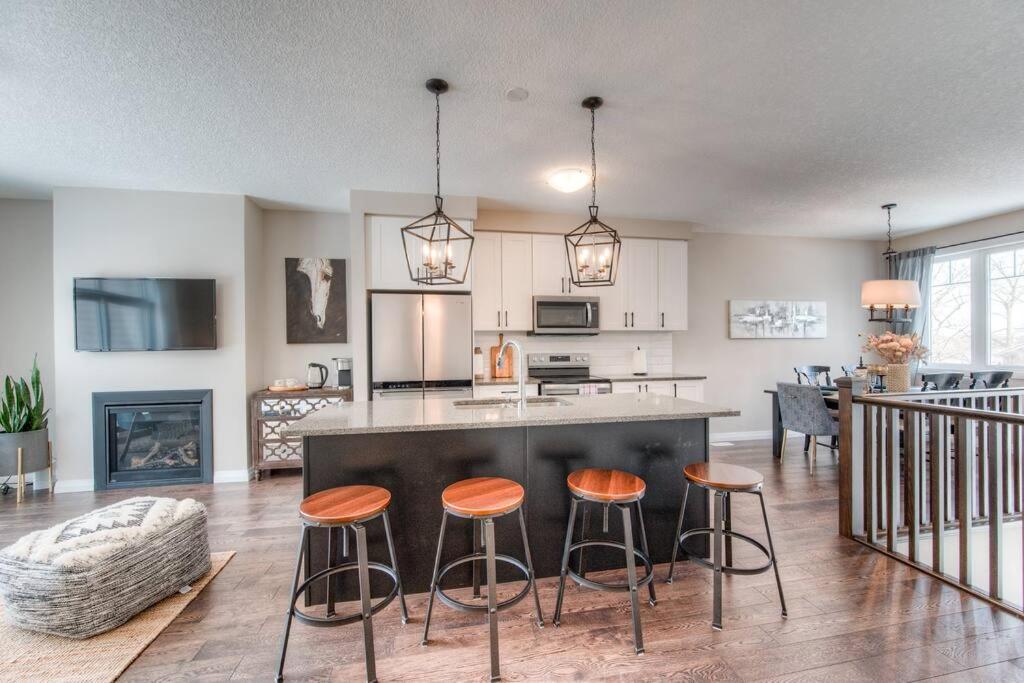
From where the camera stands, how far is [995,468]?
211 centimetres

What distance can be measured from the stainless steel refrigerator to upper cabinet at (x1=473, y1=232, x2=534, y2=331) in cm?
48

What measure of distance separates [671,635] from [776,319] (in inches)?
198

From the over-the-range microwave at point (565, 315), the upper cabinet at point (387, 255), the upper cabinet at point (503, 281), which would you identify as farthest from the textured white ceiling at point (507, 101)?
the over-the-range microwave at point (565, 315)

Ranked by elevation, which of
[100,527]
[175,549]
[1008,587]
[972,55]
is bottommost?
[1008,587]

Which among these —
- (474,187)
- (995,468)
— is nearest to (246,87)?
(474,187)

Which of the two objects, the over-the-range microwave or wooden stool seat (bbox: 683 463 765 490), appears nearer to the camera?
wooden stool seat (bbox: 683 463 765 490)

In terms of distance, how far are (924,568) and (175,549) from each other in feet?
13.2

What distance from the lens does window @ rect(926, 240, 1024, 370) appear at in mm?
4684

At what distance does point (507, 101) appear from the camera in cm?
245

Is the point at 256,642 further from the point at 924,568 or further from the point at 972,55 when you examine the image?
the point at 972,55

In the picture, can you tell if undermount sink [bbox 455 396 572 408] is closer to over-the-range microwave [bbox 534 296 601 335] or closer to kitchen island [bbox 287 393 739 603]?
kitchen island [bbox 287 393 739 603]

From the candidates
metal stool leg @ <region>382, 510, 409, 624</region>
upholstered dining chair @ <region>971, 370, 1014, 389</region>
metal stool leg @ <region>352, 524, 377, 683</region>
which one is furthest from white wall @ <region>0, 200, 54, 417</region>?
upholstered dining chair @ <region>971, 370, 1014, 389</region>

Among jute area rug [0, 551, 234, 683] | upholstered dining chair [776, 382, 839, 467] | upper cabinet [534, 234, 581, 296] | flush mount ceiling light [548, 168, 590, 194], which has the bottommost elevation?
jute area rug [0, 551, 234, 683]

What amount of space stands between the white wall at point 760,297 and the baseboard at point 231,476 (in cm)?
493
